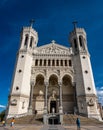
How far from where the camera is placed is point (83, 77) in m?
24.2

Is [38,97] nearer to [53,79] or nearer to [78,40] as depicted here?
[53,79]

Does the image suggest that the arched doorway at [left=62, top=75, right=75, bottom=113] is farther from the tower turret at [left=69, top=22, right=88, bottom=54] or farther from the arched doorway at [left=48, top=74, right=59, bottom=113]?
the tower turret at [left=69, top=22, right=88, bottom=54]

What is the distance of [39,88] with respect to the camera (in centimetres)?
2703

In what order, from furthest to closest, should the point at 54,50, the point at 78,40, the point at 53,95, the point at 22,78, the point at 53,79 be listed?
1. the point at 78,40
2. the point at 54,50
3. the point at 53,79
4. the point at 53,95
5. the point at 22,78

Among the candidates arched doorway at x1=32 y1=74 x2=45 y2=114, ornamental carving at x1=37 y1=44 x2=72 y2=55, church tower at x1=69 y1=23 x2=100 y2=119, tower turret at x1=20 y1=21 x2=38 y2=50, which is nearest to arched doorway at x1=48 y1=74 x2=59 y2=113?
arched doorway at x1=32 y1=74 x2=45 y2=114

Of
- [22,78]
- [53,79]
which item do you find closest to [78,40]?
[53,79]

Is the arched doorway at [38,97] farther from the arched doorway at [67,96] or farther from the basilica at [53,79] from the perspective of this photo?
the arched doorway at [67,96]

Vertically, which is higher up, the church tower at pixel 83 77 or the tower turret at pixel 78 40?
the tower turret at pixel 78 40

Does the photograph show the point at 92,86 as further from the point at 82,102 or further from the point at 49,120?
the point at 49,120

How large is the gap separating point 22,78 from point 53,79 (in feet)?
25.2

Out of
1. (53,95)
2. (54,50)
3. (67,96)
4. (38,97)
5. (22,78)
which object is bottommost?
(38,97)

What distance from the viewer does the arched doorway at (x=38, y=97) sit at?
81.5 ft


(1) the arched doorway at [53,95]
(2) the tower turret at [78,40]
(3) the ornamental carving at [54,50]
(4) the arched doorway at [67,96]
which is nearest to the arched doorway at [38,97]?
(1) the arched doorway at [53,95]

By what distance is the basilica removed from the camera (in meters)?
21.5
